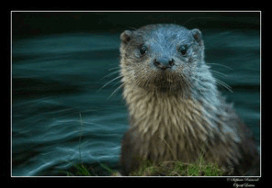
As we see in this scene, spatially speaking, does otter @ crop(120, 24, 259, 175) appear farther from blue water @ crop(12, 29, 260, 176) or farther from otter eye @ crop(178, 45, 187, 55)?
blue water @ crop(12, 29, 260, 176)

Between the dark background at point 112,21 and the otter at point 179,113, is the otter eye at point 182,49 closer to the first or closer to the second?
the otter at point 179,113

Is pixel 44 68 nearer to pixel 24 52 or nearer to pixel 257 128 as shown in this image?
pixel 24 52

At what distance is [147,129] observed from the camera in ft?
17.8

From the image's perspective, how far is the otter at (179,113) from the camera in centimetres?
513

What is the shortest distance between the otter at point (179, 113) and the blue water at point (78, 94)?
0.23 metres

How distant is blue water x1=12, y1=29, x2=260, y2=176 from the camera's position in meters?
5.60

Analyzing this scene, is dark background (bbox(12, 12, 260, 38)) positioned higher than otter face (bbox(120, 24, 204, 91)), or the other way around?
dark background (bbox(12, 12, 260, 38))

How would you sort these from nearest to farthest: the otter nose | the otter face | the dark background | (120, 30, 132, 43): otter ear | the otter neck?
the otter nose, the otter face, the otter neck, (120, 30, 132, 43): otter ear, the dark background

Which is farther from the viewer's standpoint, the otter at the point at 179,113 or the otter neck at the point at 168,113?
the otter neck at the point at 168,113

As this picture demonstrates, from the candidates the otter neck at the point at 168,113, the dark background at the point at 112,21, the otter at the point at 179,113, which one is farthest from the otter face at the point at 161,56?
the dark background at the point at 112,21

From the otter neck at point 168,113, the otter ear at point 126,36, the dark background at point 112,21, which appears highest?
the dark background at point 112,21

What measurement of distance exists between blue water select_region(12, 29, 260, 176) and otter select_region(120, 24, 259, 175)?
23 centimetres

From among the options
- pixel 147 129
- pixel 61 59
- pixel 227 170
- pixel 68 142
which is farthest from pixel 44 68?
pixel 227 170

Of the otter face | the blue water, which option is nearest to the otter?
the otter face
